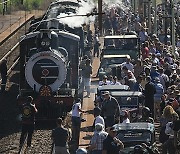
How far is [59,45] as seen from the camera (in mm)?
26422

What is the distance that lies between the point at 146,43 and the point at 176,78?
9.49 metres

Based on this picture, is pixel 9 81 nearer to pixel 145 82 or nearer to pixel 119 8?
pixel 145 82

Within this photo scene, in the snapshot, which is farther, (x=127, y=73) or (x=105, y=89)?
(x=127, y=73)

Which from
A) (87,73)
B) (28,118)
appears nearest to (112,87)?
(28,118)

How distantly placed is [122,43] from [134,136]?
15184mm

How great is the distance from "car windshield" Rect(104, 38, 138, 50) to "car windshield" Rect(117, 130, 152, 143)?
14641 mm

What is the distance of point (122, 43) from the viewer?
108 ft

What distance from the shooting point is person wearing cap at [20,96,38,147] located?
21.6 metres

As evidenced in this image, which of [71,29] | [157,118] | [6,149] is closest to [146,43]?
[71,29]

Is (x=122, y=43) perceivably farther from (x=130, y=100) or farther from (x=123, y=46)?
(x=130, y=100)

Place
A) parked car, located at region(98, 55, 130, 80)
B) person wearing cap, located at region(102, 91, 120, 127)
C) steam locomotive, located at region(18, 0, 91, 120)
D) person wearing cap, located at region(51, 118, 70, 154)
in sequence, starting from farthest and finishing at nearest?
parked car, located at region(98, 55, 130, 80) → steam locomotive, located at region(18, 0, 91, 120) → person wearing cap, located at region(102, 91, 120, 127) → person wearing cap, located at region(51, 118, 70, 154)

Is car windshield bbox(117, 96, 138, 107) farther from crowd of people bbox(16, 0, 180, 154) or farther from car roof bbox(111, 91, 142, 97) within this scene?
crowd of people bbox(16, 0, 180, 154)

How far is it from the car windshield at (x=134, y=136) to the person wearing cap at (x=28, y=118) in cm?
410

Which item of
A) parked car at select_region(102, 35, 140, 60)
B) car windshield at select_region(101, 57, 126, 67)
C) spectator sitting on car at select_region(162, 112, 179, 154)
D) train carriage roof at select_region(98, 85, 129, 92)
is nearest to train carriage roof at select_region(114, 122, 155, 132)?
spectator sitting on car at select_region(162, 112, 179, 154)
